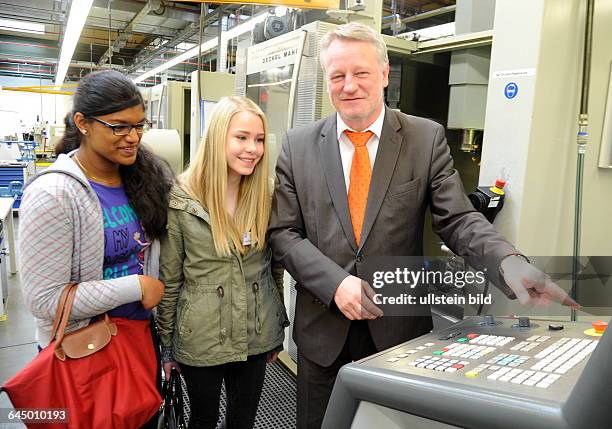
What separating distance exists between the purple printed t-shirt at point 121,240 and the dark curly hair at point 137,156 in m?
0.03

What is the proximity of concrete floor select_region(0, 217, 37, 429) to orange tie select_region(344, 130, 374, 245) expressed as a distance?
2.28 meters

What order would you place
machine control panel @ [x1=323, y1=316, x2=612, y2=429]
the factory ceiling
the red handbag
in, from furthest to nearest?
1. the factory ceiling
2. the red handbag
3. machine control panel @ [x1=323, y1=316, x2=612, y2=429]

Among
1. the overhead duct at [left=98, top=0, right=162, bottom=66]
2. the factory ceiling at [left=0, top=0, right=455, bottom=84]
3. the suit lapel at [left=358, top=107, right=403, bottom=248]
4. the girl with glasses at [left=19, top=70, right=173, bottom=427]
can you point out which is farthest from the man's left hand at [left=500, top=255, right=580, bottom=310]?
the overhead duct at [left=98, top=0, right=162, bottom=66]

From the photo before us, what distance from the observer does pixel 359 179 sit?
1.41m

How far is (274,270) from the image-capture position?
69.0 inches

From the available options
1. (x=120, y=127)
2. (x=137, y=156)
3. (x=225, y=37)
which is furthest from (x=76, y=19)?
(x=120, y=127)

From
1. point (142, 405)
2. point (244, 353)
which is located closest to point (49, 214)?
point (142, 405)

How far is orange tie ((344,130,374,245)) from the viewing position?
138 centimetres

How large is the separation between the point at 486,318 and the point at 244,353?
3.02 ft

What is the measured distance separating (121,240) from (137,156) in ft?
1.00

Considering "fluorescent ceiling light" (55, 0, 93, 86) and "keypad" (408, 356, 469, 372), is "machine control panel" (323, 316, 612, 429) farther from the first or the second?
"fluorescent ceiling light" (55, 0, 93, 86)

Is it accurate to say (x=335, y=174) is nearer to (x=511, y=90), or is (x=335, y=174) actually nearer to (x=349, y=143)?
(x=349, y=143)

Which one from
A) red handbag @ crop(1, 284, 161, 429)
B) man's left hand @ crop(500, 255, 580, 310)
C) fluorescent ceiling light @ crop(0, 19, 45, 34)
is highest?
fluorescent ceiling light @ crop(0, 19, 45, 34)

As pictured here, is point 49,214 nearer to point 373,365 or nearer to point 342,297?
point 342,297
